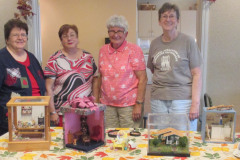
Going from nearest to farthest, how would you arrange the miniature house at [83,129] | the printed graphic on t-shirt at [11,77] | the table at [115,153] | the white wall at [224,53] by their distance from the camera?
the table at [115,153]
the miniature house at [83,129]
the printed graphic on t-shirt at [11,77]
the white wall at [224,53]

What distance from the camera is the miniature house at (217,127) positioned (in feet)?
4.83

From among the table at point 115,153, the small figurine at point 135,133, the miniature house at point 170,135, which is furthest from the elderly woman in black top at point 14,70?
the miniature house at point 170,135

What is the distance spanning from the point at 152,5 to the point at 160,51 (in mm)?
5656

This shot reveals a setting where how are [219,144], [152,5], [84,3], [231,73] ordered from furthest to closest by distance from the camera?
[152,5]
[84,3]
[231,73]
[219,144]

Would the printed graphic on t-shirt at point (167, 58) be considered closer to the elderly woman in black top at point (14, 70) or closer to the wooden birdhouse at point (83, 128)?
the wooden birdhouse at point (83, 128)

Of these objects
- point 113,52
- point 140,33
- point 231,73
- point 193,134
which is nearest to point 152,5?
point 140,33

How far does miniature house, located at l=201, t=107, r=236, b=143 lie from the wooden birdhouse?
22.6 inches

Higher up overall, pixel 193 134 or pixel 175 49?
pixel 175 49

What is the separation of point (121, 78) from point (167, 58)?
37 centimetres

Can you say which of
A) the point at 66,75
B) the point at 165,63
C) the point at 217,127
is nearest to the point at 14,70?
the point at 66,75

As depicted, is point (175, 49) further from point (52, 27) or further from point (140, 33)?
point (140, 33)

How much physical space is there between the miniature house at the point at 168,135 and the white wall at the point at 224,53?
152 cm

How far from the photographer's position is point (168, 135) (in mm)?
1406

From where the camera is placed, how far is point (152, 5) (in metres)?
7.31
